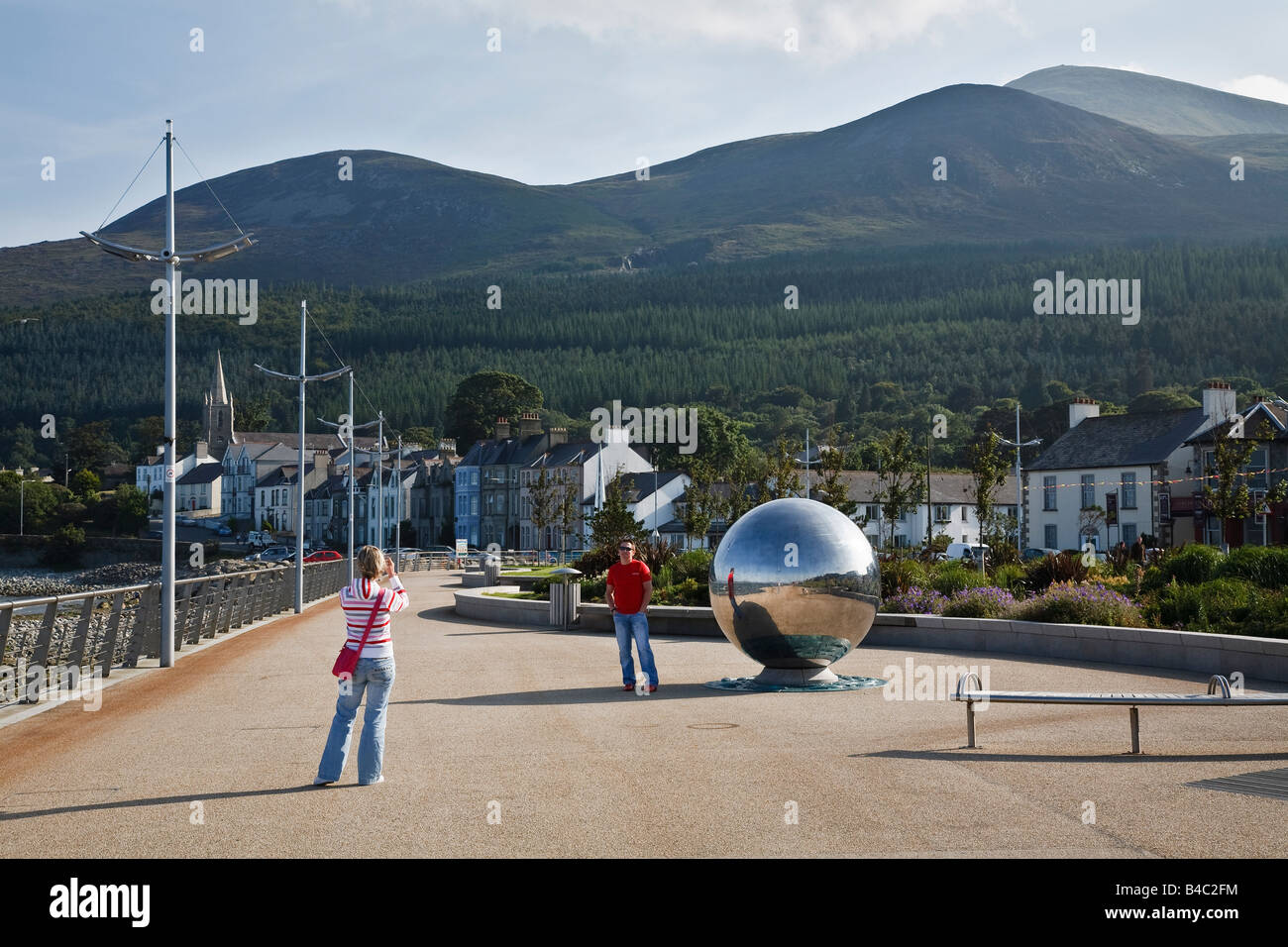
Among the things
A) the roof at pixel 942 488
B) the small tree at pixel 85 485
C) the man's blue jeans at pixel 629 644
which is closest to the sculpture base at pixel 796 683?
the man's blue jeans at pixel 629 644

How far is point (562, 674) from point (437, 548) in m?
100

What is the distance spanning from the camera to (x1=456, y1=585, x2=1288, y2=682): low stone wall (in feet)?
52.6

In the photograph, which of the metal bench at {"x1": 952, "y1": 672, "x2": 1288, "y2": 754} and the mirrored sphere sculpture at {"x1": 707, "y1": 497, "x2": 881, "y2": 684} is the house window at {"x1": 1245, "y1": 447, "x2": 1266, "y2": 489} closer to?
the mirrored sphere sculpture at {"x1": 707, "y1": 497, "x2": 881, "y2": 684}

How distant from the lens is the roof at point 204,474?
165500 millimetres

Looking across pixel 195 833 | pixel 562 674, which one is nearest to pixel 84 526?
pixel 562 674

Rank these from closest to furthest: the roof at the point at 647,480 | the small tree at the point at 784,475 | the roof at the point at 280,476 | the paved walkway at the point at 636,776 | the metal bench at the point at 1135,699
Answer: the paved walkway at the point at 636,776, the metal bench at the point at 1135,699, the small tree at the point at 784,475, the roof at the point at 647,480, the roof at the point at 280,476

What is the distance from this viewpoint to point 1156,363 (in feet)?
654

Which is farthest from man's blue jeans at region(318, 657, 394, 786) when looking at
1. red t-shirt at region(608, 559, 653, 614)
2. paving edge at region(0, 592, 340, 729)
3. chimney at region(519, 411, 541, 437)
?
chimney at region(519, 411, 541, 437)

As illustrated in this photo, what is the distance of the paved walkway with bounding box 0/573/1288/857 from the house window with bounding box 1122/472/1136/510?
59.9m

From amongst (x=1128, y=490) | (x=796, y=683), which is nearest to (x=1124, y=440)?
(x=1128, y=490)

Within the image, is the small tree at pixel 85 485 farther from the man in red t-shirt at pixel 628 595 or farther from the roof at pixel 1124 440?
the man in red t-shirt at pixel 628 595

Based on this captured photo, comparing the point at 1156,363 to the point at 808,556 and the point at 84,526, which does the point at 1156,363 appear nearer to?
the point at 84,526

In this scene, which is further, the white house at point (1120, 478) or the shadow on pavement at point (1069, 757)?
the white house at point (1120, 478)

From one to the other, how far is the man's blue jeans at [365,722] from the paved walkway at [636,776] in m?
0.17
